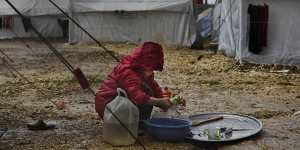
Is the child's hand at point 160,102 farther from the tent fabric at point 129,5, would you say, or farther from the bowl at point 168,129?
the tent fabric at point 129,5

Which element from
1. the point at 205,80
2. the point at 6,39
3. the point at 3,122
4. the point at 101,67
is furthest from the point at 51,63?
the point at 6,39

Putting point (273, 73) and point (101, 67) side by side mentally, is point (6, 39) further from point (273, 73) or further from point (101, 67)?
point (273, 73)

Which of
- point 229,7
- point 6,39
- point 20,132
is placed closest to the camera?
point 20,132

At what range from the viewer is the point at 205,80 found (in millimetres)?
10859

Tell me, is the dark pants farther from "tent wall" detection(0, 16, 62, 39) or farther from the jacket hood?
"tent wall" detection(0, 16, 62, 39)

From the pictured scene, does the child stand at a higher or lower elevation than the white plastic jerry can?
higher

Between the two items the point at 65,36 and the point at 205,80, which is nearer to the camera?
the point at 205,80

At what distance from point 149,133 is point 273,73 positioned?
7516 millimetres

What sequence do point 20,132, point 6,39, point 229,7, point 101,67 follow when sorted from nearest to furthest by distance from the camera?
1. point 20,132
2. point 101,67
3. point 229,7
4. point 6,39

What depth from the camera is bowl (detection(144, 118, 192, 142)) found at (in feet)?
17.3

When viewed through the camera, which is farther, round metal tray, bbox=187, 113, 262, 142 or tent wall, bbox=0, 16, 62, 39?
tent wall, bbox=0, 16, 62, 39

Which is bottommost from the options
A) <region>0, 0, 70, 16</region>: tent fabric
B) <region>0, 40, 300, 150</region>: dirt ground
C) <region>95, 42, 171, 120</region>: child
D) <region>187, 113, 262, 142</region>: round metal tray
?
<region>0, 40, 300, 150</region>: dirt ground

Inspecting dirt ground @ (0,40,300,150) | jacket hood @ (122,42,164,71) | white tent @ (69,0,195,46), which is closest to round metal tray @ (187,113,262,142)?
dirt ground @ (0,40,300,150)

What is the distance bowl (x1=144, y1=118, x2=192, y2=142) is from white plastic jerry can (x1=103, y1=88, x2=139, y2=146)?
0.60 feet
